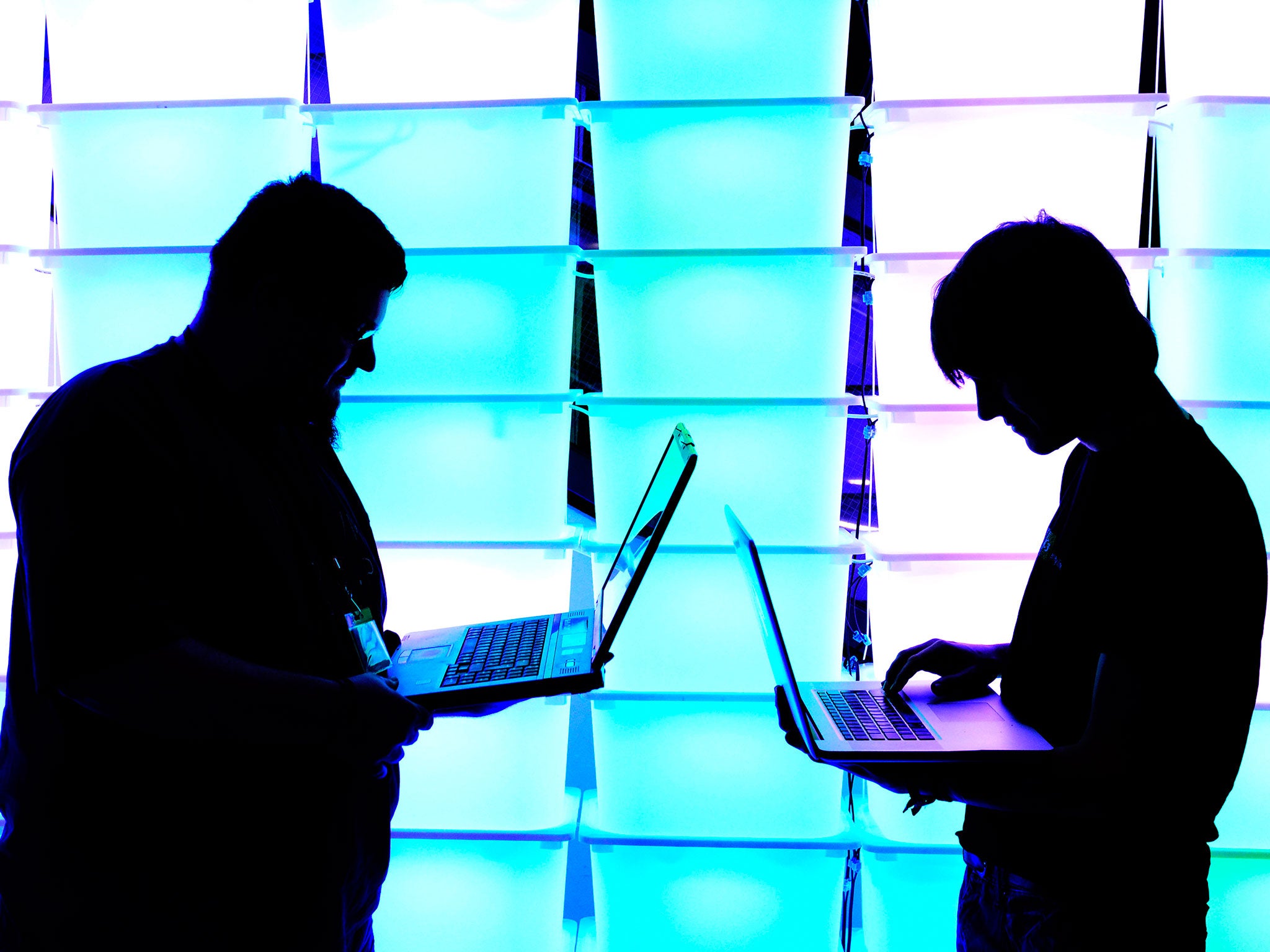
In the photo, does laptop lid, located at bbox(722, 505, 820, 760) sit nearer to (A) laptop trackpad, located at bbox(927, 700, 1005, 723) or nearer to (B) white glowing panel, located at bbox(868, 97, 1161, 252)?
(A) laptop trackpad, located at bbox(927, 700, 1005, 723)

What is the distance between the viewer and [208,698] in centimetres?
67

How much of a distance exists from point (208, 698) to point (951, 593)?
38.3 inches

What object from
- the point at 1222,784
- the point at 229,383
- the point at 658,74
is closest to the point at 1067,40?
the point at 658,74

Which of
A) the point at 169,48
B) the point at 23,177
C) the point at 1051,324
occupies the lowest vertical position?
the point at 1051,324

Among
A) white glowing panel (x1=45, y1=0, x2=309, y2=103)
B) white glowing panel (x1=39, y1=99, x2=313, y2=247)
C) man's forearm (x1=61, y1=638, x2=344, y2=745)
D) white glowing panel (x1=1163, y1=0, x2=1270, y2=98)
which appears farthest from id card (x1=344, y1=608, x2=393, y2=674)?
white glowing panel (x1=1163, y1=0, x2=1270, y2=98)

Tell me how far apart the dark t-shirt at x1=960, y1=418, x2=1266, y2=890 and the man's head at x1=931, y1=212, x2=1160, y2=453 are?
5 cm

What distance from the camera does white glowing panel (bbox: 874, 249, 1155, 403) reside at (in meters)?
1.24

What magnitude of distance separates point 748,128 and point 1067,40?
1.39ft

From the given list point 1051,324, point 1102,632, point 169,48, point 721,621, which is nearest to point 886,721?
point 1102,632

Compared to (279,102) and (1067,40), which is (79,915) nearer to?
(279,102)

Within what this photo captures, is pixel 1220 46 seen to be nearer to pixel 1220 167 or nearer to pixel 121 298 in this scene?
pixel 1220 167

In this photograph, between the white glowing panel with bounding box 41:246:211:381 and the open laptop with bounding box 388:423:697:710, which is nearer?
the open laptop with bounding box 388:423:697:710

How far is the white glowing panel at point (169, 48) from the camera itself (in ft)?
4.12

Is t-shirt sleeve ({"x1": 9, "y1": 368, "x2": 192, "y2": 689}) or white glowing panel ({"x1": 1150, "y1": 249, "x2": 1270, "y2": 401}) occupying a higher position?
white glowing panel ({"x1": 1150, "y1": 249, "x2": 1270, "y2": 401})
